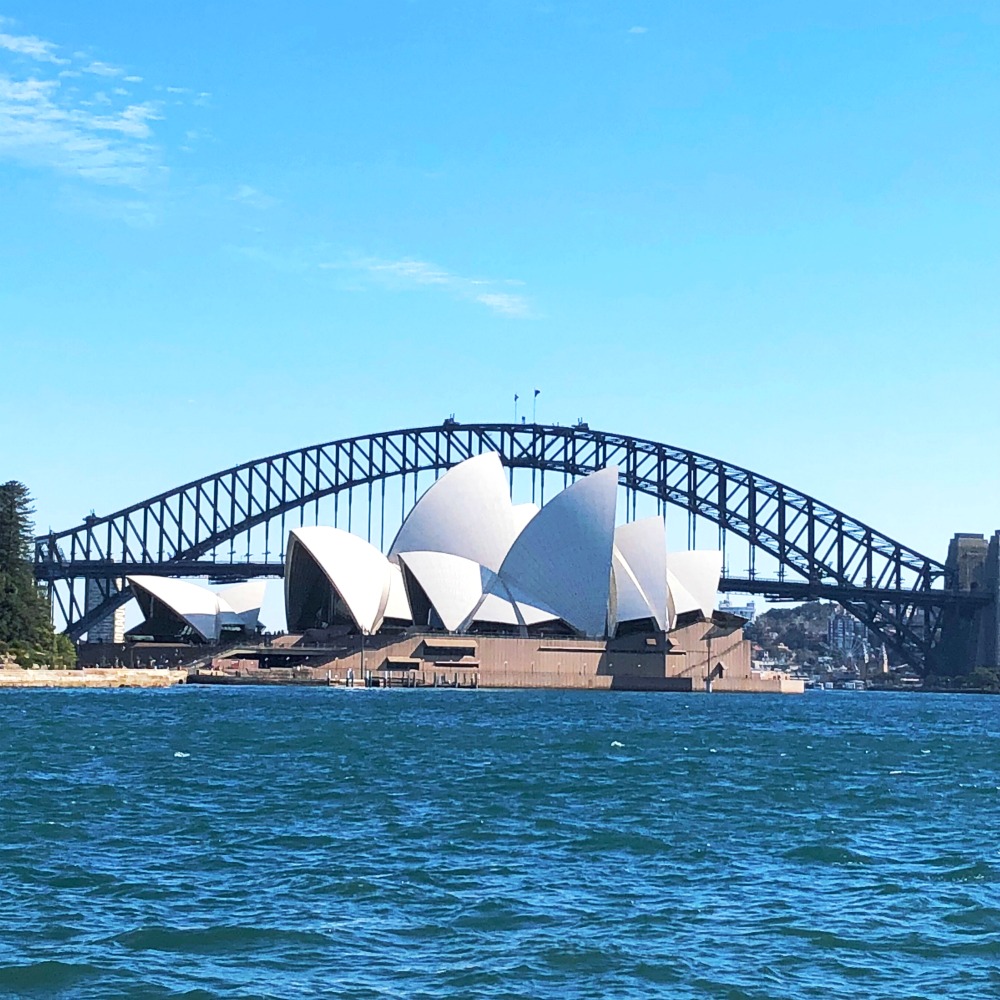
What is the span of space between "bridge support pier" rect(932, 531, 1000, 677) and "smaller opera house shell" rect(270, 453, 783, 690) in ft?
Answer: 116

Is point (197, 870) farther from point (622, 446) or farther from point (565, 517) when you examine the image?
point (622, 446)

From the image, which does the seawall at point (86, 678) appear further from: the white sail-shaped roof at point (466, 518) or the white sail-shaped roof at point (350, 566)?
the white sail-shaped roof at point (466, 518)

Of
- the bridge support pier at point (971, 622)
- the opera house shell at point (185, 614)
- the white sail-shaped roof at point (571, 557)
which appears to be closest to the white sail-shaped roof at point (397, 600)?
the white sail-shaped roof at point (571, 557)

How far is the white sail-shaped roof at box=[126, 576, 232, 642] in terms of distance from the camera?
11875 centimetres

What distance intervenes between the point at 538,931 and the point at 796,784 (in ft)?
60.4

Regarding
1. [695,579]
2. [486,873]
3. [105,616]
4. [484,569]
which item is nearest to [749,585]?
[695,579]

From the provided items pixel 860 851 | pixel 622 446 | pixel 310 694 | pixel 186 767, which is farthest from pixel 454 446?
pixel 860 851

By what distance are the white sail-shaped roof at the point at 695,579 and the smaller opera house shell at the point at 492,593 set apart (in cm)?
445

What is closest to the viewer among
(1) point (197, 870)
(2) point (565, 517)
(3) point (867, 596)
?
(1) point (197, 870)

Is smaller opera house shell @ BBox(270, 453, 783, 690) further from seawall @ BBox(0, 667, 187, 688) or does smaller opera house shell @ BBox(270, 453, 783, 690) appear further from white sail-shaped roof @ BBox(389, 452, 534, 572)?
seawall @ BBox(0, 667, 187, 688)

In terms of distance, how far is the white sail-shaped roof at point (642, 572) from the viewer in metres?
114

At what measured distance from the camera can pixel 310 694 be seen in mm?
89125

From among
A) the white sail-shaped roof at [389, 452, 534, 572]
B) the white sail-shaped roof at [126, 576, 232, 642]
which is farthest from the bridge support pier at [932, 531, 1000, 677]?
the white sail-shaped roof at [126, 576, 232, 642]

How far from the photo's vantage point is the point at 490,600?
11031 centimetres
